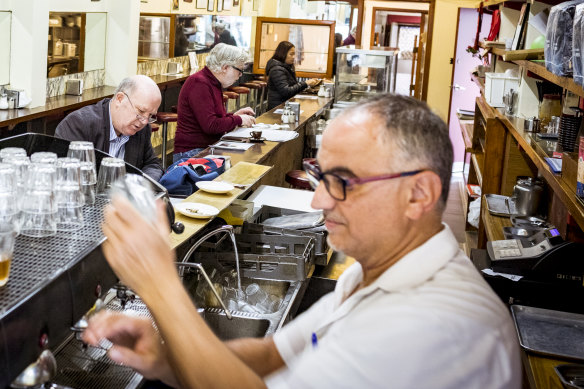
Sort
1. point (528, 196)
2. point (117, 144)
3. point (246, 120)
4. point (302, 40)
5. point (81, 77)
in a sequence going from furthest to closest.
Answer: point (302, 40)
point (81, 77)
point (246, 120)
point (528, 196)
point (117, 144)

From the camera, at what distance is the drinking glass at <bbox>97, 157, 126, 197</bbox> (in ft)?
7.86

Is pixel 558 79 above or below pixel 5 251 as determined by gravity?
above

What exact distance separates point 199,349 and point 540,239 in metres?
3.18

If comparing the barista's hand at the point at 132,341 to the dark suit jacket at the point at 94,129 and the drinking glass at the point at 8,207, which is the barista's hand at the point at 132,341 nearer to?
the drinking glass at the point at 8,207

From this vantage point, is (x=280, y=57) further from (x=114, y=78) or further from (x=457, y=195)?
(x=457, y=195)

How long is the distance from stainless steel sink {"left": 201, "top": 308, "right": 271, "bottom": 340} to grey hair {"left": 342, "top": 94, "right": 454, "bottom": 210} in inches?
71.6

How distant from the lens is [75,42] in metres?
8.70

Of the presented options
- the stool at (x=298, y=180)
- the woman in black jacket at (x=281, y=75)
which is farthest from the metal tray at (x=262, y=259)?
the woman in black jacket at (x=281, y=75)

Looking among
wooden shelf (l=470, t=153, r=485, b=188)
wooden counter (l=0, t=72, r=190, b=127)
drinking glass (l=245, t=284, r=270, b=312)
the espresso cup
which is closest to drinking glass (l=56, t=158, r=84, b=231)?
drinking glass (l=245, t=284, r=270, b=312)

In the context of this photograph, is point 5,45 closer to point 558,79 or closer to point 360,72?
point 360,72

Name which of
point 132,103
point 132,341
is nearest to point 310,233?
point 132,103

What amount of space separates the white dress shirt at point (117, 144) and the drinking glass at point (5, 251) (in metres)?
2.50

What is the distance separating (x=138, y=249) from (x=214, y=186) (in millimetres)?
2450

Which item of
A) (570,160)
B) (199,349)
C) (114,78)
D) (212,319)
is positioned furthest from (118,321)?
(114,78)
